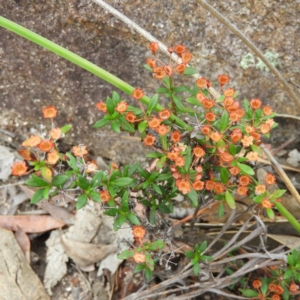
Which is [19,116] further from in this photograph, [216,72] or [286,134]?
[286,134]

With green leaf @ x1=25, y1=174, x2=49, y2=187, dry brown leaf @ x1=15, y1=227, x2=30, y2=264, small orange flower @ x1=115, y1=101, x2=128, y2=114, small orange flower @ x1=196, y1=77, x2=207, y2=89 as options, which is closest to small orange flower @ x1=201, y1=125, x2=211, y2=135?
small orange flower @ x1=196, y1=77, x2=207, y2=89

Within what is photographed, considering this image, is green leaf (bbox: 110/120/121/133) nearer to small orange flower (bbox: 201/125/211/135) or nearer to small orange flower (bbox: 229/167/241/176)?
small orange flower (bbox: 201/125/211/135)

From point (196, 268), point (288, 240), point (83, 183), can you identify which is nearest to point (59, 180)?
point (83, 183)

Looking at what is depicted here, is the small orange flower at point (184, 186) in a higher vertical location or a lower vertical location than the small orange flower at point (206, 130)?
lower

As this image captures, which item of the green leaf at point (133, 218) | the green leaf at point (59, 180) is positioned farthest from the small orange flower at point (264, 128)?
the green leaf at point (59, 180)

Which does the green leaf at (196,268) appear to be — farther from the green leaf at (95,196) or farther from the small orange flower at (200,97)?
the small orange flower at (200,97)

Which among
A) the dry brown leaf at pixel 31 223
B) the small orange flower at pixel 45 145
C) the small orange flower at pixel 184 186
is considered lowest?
the dry brown leaf at pixel 31 223

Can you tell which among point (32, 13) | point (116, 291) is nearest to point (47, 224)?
point (116, 291)
